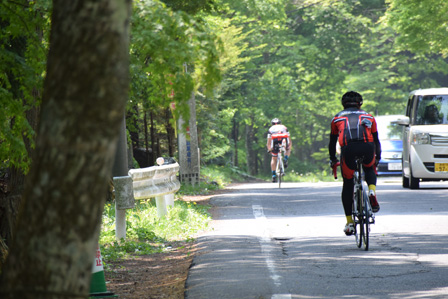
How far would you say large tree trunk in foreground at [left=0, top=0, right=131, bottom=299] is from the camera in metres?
3.64

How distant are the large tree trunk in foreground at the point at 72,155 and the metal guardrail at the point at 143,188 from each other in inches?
300

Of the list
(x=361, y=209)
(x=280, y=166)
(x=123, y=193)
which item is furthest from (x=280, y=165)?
(x=361, y=209)

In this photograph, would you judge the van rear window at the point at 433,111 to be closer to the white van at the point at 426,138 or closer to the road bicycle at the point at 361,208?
the white van at the point at 426,138

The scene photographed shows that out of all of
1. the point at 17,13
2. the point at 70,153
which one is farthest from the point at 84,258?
the point at 17,13

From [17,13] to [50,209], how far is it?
141 inches

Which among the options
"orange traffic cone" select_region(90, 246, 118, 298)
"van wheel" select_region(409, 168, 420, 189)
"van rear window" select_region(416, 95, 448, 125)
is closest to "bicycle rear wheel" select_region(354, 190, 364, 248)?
"orange traffic cone" select_region(90, 246, 118, 298)

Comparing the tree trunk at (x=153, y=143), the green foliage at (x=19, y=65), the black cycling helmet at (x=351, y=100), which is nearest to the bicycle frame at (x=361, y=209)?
the black cycling helmet at (x=351, y=100)

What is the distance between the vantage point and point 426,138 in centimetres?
1970

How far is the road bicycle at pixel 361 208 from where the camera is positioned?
32.3ft

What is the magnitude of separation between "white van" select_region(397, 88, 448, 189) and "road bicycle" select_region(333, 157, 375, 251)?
9.80 m

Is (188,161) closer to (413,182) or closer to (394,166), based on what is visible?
(394,166)

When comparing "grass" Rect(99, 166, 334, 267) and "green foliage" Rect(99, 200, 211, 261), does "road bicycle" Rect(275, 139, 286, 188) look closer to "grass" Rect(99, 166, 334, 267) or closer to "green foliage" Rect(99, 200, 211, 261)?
"grass" Rect(99, 166, 334, 267)

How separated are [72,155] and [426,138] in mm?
16915

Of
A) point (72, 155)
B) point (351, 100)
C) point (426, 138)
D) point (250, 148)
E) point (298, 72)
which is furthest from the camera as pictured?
point (298, 72)
